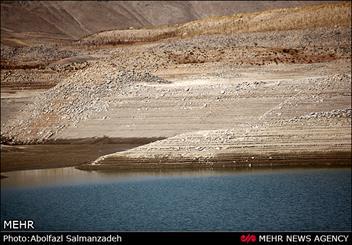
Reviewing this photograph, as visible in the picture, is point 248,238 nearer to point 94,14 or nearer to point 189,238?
point 189,238

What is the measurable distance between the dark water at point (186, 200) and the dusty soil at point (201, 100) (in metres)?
1.46

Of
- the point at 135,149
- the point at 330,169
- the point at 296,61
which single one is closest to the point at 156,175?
the point at 135,149

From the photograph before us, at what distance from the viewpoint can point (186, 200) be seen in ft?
48.1

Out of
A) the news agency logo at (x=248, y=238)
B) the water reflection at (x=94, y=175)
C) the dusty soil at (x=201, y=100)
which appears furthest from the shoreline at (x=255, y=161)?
the news agency logo at (x=248, y=238)

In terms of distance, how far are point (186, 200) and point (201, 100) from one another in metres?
9.45

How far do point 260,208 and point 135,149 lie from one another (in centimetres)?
694

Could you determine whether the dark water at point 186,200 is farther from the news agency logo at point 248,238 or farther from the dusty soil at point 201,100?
the news agency logo at point 248,238

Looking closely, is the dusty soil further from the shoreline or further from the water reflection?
the water reflection

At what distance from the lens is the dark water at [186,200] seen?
12938 mm

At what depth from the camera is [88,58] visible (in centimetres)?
3584

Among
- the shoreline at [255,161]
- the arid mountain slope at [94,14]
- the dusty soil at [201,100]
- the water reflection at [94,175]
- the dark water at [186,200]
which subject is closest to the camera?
the dark water at [186,200]

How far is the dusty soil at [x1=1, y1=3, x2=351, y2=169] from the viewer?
19359 mm

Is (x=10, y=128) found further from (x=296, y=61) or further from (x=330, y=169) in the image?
(x=296, y=61)

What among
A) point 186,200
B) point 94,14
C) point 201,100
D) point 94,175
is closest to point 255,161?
point 94,175
